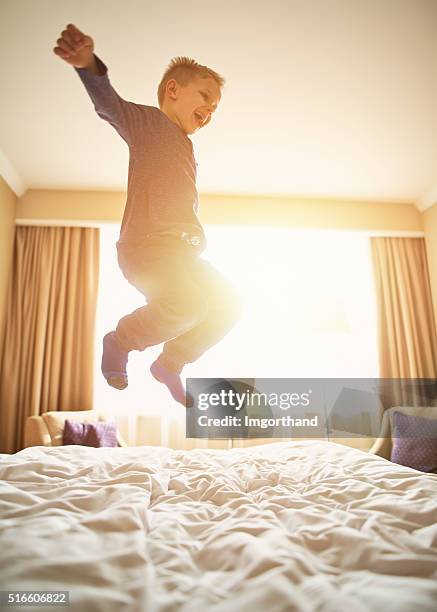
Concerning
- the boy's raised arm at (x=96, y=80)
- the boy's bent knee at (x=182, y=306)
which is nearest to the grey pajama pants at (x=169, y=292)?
the boy's bent knee at (x=182, y=306)

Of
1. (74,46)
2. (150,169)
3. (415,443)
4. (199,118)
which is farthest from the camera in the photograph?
(415,443)

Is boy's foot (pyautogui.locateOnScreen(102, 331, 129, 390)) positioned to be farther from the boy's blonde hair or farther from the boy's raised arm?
the boy's blonde hair

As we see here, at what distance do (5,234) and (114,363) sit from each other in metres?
3.08

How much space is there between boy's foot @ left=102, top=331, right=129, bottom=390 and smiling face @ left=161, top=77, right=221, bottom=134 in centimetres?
60

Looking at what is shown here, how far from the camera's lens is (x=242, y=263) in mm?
3949

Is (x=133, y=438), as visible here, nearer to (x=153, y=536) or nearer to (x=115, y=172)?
(x=115, y=172)

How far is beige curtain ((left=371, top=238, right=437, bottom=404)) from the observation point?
12.5 feet

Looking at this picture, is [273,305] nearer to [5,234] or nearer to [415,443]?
[415,443]

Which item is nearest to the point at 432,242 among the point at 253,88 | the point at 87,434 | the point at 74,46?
the point at 253,88

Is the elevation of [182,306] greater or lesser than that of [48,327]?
lesser

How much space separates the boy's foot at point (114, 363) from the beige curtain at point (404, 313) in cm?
339

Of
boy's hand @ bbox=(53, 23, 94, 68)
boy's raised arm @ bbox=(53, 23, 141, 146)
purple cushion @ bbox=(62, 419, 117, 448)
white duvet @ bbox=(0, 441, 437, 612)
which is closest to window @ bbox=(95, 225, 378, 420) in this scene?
purple cushion @ bbox=(62, 419, 117, 448)

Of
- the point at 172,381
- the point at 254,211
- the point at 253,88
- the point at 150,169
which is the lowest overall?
the point at 172,381

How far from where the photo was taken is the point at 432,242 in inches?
155
